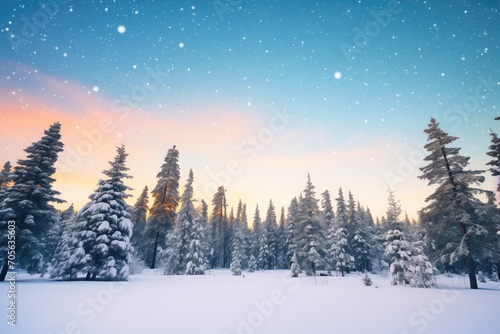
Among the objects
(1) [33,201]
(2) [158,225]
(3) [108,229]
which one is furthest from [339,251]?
(1) [33,201]

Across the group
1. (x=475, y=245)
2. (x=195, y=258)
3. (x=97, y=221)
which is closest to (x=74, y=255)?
(x=97, y=221)

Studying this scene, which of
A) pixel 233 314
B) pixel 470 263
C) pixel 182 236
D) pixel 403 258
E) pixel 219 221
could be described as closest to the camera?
pixel 233 314

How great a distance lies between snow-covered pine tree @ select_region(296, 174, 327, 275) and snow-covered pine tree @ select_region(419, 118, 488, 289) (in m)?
14.7

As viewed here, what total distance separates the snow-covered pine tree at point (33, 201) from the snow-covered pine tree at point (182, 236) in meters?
13.0

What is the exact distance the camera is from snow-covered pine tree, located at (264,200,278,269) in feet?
184

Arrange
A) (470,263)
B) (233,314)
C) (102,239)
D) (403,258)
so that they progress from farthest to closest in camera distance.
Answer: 1. (403,258)
2. (470,263)
3. (102,239)
4. (233,314)

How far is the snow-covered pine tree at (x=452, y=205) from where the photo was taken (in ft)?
56.2

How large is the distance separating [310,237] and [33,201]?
29758 millimetres

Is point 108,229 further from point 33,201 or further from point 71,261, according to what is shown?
point 33,201

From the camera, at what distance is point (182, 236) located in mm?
28594

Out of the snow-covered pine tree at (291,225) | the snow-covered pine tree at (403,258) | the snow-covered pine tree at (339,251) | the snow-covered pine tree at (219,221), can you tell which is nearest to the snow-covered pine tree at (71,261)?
the snow-covered pine tree at (403,258)

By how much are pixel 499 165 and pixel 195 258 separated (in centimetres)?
3056

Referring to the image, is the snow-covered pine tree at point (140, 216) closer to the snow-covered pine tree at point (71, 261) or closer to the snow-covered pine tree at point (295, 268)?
the snow-covered pine tree at point (71, 261)

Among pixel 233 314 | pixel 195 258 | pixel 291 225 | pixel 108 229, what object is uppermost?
pixel 291 225
